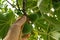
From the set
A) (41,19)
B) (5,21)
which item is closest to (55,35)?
(41,19)

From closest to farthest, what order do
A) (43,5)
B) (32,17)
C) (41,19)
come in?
(43,5) → (32,17) → (41,19)

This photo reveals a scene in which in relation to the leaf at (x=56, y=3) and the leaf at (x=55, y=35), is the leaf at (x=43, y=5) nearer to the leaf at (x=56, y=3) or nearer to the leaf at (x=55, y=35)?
the leaf at (x=56, y=3)

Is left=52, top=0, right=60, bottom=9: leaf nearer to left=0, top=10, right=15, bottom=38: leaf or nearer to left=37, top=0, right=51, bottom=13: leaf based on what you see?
left=37, top=0, right=51, bottom=13: leaf

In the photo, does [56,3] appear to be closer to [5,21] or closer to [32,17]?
[32,17]

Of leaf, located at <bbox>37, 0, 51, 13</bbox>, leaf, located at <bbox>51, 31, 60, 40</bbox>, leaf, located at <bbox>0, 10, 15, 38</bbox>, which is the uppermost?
leaf, located at <bbox>37, 0, 51, 13</bbox>

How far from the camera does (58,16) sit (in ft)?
3.93

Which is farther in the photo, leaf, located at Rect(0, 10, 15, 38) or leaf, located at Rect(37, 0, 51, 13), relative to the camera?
leaf, located at Rect(0, 10, 15, 38)

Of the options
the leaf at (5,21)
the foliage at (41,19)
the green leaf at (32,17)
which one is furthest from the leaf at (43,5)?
the leaf at (5,21)

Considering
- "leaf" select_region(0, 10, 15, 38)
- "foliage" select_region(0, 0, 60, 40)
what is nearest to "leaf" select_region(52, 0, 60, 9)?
"foliage" select_region(0, 0, 60, 40)

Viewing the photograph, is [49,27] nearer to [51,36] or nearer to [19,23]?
[51,36]

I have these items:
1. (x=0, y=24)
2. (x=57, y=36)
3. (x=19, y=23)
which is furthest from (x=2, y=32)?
(x=57, y=36)

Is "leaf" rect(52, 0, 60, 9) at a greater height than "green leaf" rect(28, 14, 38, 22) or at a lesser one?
greater

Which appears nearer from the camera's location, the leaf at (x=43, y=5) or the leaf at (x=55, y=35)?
the leaf at (x=43, y=5)

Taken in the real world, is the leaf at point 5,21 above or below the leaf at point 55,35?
above
